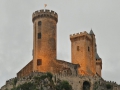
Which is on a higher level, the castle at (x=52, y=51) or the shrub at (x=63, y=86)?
the castle at (x=52, y=51)

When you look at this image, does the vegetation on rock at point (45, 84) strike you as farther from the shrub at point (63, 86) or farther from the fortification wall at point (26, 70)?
the fortification wall at point (26, 70)

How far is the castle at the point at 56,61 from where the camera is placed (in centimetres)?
9388

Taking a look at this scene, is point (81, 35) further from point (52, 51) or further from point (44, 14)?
point (44, 14)

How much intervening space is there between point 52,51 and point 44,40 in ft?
9.33

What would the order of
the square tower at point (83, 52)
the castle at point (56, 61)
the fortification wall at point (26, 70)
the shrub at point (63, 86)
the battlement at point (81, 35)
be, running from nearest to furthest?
the shrub at point (63, 86) → the castle at point (56, 61) → the square tower at point (83, 52) → the fortification wall at point (26, 70) → the battlement at point (81, 35)

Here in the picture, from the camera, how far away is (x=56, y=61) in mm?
98375

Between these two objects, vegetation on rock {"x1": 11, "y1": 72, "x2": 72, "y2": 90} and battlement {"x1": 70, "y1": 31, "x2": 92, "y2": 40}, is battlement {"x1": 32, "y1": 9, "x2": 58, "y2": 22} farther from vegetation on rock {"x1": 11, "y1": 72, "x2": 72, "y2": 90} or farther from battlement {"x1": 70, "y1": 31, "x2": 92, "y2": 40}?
vegetation on rock {"x1": 11, "y1": 72, "x2": 72, "y2": 90}

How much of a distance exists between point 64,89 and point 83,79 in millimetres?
4678

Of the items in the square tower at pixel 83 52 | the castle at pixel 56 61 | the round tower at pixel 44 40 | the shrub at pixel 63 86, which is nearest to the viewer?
the shrub at pixel 63 86

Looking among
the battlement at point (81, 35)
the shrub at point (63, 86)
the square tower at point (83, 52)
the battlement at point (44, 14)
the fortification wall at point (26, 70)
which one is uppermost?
the battlement at point (44, 14)

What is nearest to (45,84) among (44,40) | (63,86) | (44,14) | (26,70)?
(63,86)

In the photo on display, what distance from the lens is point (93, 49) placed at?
10331cm

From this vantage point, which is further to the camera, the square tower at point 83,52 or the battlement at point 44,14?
the battlement at point 44,14

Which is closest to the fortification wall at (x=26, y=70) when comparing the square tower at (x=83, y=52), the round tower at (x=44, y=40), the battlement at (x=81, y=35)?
the round tower at (x=44, y=40)
